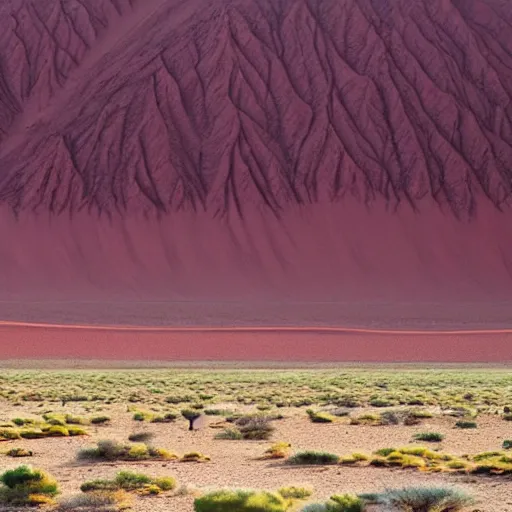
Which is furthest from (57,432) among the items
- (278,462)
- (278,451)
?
(278,462)

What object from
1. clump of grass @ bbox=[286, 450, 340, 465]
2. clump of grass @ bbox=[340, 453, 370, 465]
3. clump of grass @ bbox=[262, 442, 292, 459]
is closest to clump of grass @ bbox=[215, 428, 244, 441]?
clump of grass @ bbox=[262, 442, 292, 459]

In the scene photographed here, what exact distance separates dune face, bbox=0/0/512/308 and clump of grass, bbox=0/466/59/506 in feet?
155

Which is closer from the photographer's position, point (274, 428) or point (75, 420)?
point (274, 428)

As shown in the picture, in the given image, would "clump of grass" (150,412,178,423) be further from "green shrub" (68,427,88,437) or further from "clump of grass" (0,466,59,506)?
"clump of grass" (0,466,59,506)

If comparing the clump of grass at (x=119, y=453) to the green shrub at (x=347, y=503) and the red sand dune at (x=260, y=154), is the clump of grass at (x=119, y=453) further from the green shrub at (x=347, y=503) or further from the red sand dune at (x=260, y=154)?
the red sand dune at (x=260, y=154)

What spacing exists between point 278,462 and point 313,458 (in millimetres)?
556

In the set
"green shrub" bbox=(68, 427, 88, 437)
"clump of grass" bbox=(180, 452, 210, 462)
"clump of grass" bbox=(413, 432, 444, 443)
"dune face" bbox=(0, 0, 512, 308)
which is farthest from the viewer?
"dune face" bbox=(0, 0, 512, 308)

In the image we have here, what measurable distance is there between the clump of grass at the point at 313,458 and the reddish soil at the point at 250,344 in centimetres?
3046

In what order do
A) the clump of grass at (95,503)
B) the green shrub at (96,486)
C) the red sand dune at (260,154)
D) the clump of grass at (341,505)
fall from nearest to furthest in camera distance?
the clump of grass at (341,505) → the clump of grass at (95,503) → the green shrub at (96,486) → the red sand dune at (260,154)

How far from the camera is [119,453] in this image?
43.2 feet

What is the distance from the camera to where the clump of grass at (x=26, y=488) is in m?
9.59

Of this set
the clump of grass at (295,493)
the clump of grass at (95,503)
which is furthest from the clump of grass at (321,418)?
the clump of grass at (95,503)

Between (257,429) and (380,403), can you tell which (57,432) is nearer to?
(257,429)

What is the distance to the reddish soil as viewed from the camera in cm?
4412
